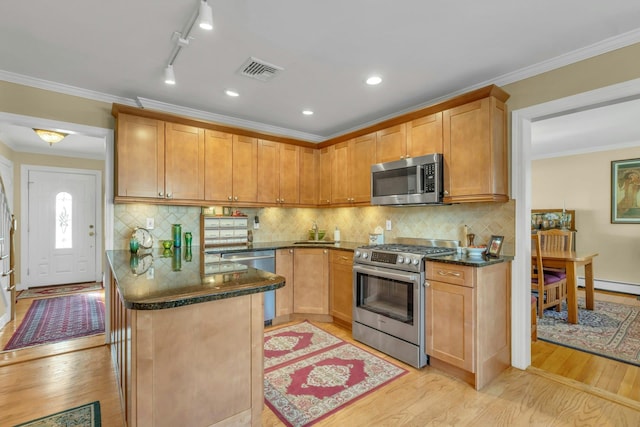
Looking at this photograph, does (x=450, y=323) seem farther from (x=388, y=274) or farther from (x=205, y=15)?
(x=205, y=15)

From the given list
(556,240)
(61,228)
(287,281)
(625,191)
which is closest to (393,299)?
(287,281)

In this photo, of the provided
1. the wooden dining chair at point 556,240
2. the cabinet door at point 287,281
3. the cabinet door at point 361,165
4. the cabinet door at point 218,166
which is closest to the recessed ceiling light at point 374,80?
the cabinet door at point 361,165

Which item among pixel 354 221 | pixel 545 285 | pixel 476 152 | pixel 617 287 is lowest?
pixel 617 287

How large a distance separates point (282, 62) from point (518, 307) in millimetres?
2839

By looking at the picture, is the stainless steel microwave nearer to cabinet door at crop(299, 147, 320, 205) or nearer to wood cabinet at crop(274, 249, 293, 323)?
cabinet door at crop(299, 147, 320, 205)

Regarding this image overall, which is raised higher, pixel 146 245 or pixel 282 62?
pixel 282 62

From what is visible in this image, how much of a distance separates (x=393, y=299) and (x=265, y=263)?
1506 mm

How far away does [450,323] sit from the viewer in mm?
2459

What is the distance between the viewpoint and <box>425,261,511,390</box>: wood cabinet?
2.32m

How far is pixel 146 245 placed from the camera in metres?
3.23

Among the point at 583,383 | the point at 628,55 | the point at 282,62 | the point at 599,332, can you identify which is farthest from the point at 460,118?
the point at 599,332

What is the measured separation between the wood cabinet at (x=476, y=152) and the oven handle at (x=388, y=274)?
0.78 meters

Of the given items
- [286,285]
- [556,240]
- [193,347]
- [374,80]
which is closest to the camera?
[193,347]

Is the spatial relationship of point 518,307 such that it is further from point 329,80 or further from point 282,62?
point 282,62
